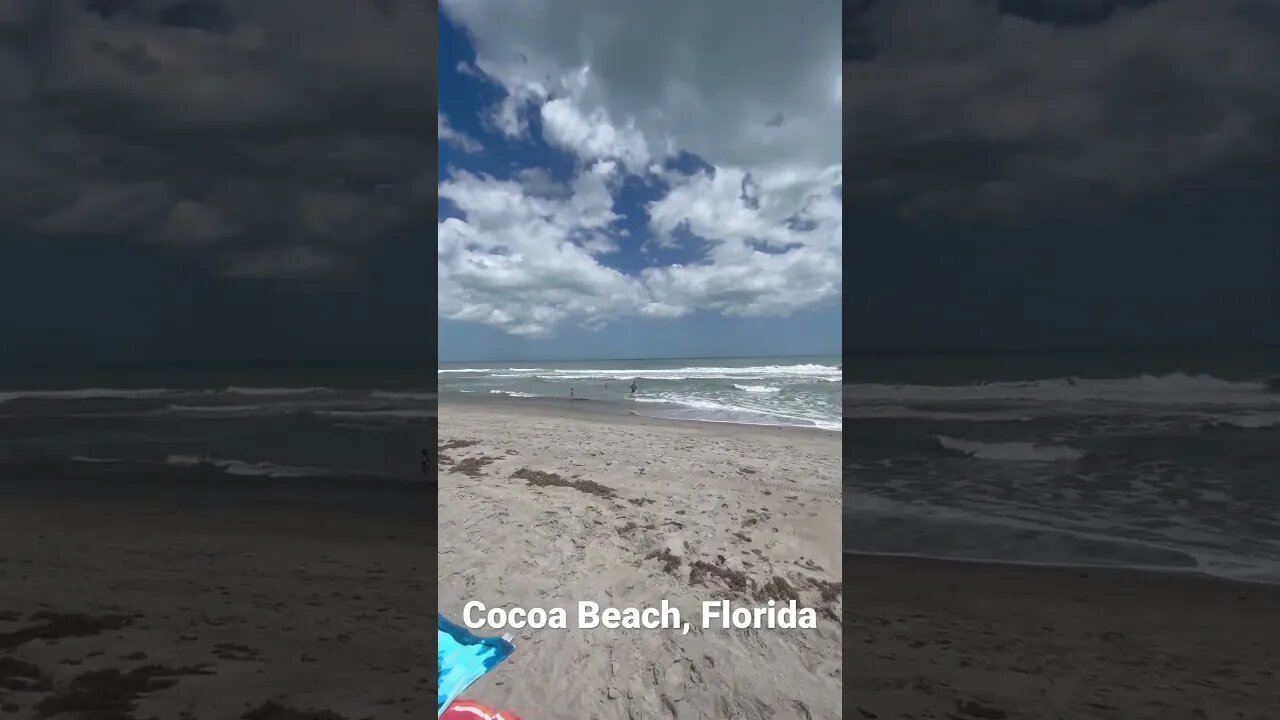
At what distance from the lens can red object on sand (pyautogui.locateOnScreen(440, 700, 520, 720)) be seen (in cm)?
283


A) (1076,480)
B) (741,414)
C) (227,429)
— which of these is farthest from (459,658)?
(227,429)

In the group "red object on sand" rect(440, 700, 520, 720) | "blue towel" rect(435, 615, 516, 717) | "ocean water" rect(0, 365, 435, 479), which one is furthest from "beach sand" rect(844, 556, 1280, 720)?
"ocean water" rect(0, 365, 435, 479)

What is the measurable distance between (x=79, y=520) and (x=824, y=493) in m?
10.9

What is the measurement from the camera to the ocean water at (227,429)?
910cm

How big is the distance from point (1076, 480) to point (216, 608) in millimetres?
11977

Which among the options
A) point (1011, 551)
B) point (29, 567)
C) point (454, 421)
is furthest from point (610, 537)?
point (454, 421)

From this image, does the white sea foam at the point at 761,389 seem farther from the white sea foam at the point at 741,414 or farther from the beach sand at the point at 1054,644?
the beach sand at the point at 1054,644

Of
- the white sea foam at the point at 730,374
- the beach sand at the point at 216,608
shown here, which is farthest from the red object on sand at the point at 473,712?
the white sea foam at the point at 730,374

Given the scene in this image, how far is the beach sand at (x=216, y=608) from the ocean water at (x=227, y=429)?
5.37 feet

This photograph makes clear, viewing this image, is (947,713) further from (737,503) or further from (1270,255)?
(1270,255)

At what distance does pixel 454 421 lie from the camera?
14.4 m

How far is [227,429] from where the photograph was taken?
12.5 metres

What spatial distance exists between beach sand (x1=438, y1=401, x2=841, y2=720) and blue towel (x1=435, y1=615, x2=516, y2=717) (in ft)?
0.34

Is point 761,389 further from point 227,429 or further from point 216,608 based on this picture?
point 216,608
